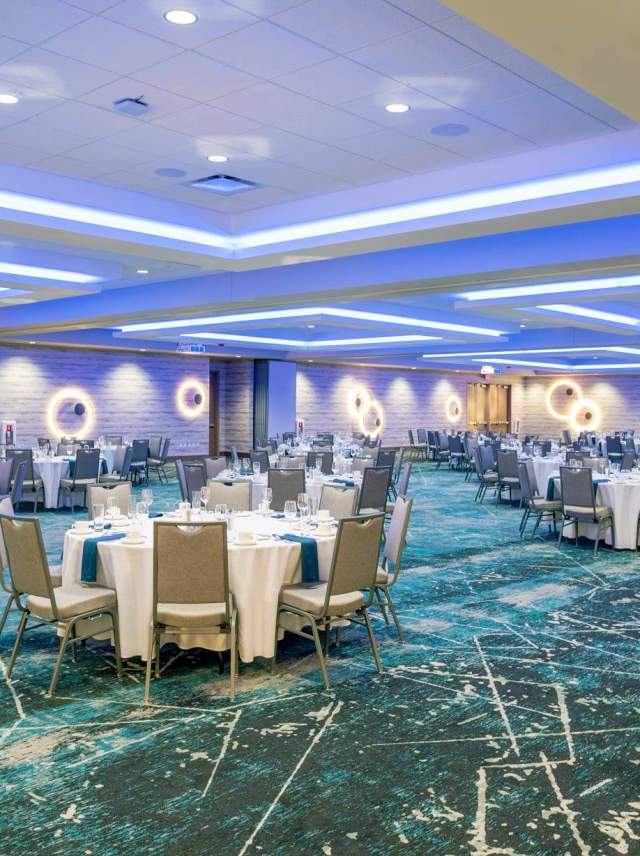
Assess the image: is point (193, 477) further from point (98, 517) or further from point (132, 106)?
point (132, 106)

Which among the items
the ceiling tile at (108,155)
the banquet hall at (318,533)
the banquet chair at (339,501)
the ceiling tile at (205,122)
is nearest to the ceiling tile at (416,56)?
the banquet hall at (318,533)

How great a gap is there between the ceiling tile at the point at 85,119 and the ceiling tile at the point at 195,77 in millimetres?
609

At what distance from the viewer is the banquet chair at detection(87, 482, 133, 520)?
620 centimetres

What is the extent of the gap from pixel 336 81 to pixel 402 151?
1338mm

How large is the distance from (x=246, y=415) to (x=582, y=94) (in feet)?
58.0

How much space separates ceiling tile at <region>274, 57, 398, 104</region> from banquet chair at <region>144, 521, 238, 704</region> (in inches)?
91.0

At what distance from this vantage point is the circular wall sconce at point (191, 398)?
2041 cm

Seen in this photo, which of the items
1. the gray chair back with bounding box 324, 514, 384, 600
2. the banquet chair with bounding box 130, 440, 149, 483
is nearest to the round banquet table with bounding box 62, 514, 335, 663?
the gray chair back with bounding box 324, 514, 384, 600

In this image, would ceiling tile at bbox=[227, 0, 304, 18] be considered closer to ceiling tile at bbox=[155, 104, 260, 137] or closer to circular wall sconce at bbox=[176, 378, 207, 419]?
ceiling tile at bbox=[155, 104, 260, 137]

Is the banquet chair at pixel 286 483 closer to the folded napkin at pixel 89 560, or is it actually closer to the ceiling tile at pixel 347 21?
the folded napkin at pixel 89 560

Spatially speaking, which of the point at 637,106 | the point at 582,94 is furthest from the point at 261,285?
the point at 637,106

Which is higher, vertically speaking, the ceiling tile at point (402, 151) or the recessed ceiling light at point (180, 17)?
the ceiling tile at point (402, 151)

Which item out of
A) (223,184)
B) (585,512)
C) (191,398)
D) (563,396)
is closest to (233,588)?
(223,184)

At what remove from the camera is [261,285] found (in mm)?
9234
